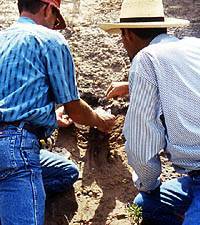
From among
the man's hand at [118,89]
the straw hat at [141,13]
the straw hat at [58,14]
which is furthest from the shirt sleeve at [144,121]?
the man's hand at [118,89]

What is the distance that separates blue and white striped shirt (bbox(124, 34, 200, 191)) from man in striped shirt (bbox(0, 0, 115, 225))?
1.48 ft

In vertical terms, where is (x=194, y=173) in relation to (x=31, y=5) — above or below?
below

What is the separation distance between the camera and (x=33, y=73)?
289 centimetres

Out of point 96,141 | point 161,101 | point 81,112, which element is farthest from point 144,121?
point 96,141

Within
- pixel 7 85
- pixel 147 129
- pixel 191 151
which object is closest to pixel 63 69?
pixel 7 85

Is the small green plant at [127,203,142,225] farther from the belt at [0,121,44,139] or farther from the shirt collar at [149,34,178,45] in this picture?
the shirt collar at [149,34,178,45]

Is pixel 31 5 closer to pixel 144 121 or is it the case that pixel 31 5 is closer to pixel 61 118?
pixel 144 121

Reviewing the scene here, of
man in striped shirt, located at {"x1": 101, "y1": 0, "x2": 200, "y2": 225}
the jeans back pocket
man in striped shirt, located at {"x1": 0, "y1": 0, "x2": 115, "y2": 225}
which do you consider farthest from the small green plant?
the jeans back pocket

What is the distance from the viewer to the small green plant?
3.29 meters

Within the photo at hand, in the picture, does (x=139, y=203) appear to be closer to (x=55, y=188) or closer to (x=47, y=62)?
(x=55, y=188)

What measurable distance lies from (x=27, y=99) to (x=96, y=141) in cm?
127

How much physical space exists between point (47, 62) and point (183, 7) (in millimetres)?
3246

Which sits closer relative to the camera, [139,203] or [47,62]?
[47,62]

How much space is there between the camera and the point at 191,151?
9.21 ft
